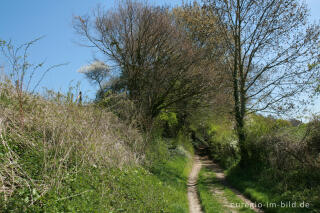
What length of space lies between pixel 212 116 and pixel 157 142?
19.5 feet

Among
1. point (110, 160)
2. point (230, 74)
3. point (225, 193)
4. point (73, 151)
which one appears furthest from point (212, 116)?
point (73, 151)

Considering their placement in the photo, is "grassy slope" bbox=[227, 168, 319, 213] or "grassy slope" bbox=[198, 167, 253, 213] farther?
"grassy slope" bbox=[198, 167, 253, 213]

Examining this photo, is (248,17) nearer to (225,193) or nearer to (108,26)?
(108,26)

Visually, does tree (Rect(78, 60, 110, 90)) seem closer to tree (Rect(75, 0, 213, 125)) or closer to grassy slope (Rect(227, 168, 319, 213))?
tree (Rect(75, 0, 213, 125))

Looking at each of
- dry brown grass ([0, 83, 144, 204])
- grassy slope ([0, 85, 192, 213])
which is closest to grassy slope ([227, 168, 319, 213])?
grassy slope ([0, 85, 192, 213])

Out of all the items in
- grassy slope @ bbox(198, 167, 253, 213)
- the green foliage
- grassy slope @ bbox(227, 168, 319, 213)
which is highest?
the green foliage

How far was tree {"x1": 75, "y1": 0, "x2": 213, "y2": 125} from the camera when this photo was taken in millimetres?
16031

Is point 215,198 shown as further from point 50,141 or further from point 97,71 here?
point 97,71

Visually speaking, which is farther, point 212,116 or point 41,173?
point 212,116

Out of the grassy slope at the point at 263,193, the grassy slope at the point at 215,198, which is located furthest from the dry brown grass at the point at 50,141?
the grassy slope at the point at 263,193

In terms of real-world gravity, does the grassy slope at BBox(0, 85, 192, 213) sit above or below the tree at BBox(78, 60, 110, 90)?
below

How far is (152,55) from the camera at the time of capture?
16688mm

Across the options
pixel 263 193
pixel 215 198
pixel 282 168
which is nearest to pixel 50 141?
pixel 215 198

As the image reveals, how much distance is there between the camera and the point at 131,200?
6344 mm
